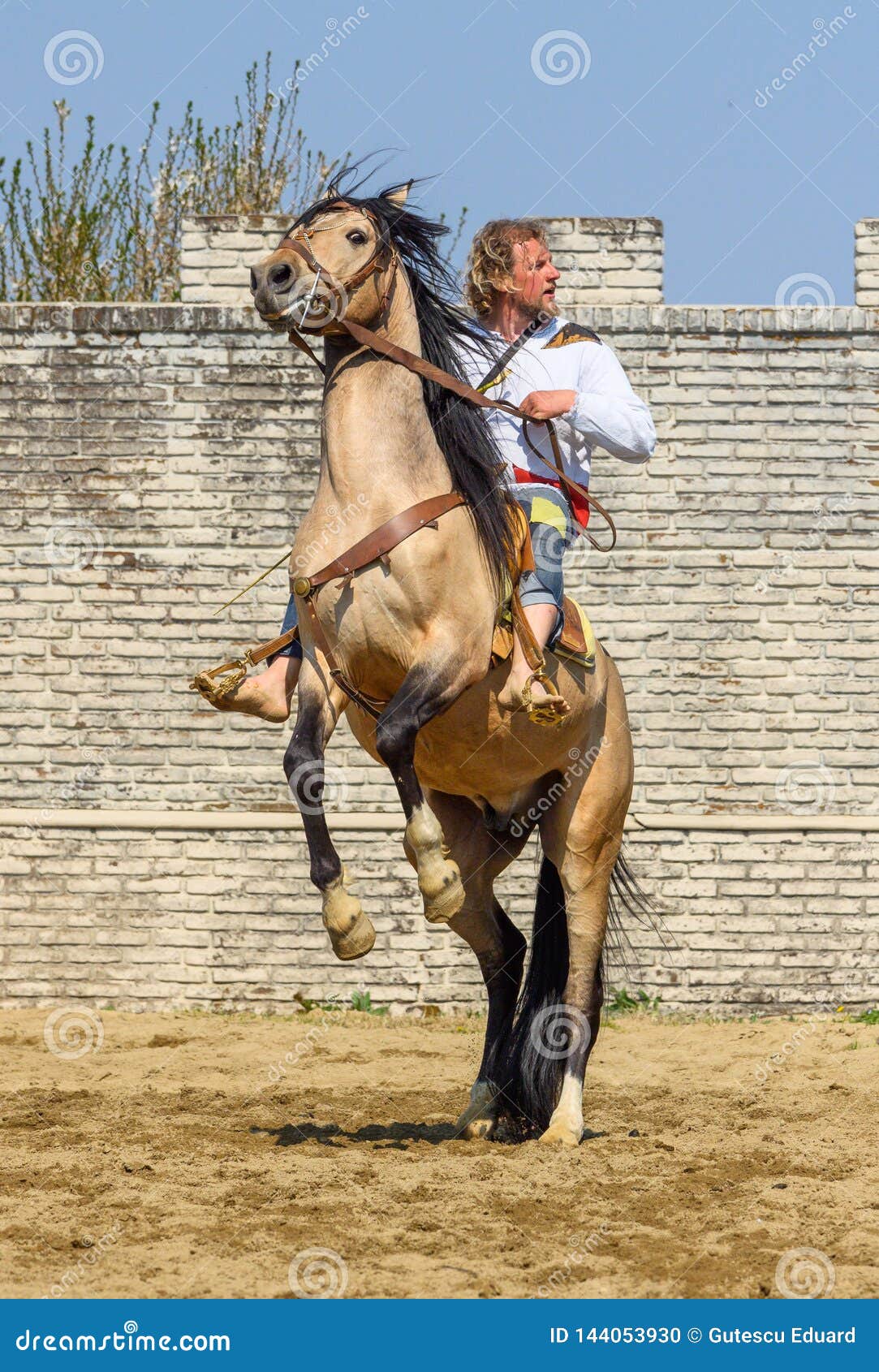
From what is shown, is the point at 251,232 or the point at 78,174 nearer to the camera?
the point at 251,232

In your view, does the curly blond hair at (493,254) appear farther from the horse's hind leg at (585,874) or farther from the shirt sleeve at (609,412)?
the horse's hind leg at (585,874)

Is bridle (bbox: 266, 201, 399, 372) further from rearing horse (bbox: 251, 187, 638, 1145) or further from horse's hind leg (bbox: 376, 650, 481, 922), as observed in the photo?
horse's hind leg (bbox: 376, 650, 481, 922)

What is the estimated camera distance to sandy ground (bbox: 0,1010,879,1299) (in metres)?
3.86

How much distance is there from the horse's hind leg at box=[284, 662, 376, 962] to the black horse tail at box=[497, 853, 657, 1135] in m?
1.36

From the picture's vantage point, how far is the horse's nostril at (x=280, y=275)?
4.59 meters

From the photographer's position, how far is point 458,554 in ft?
16.1

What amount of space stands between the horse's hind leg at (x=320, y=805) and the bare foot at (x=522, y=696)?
0.57 meters

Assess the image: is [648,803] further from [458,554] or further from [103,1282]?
[103,1282]

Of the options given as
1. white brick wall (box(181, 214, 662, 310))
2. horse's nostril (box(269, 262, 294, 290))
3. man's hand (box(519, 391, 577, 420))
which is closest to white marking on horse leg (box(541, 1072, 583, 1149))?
man's hand (box(519, 391, 577, 420))

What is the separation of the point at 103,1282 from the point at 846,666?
6.01 metres

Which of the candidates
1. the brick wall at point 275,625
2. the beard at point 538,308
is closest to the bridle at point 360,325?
the beard at point 538,308

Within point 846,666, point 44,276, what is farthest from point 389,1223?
point 44,276

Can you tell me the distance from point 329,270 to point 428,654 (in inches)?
48.1

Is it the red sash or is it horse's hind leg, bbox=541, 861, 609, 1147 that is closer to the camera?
the red sash
